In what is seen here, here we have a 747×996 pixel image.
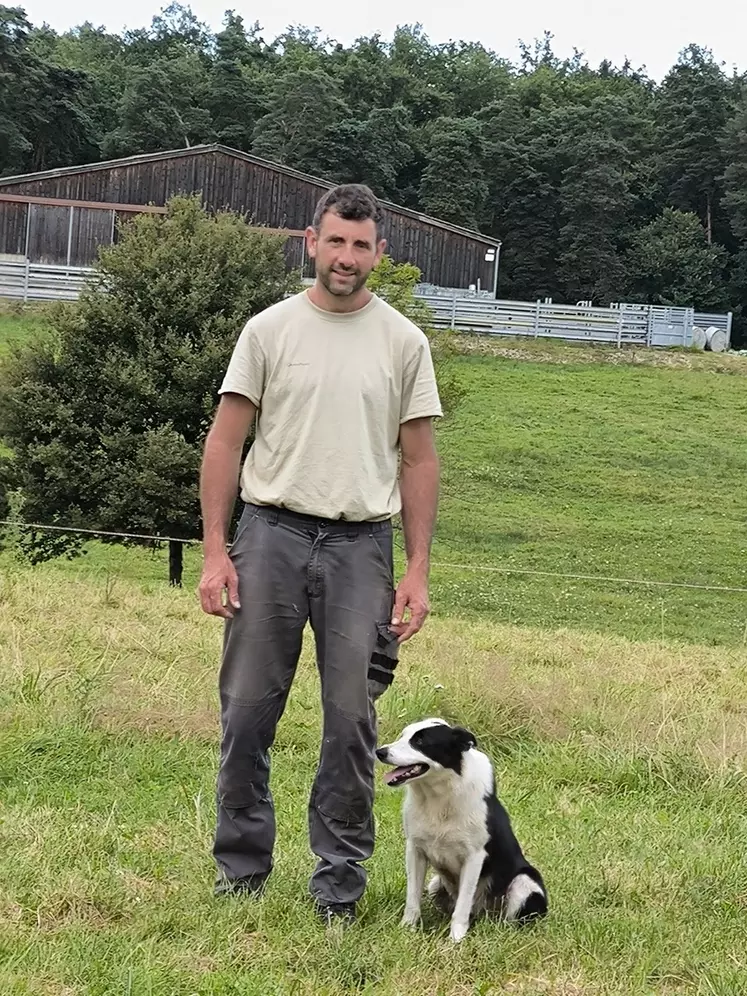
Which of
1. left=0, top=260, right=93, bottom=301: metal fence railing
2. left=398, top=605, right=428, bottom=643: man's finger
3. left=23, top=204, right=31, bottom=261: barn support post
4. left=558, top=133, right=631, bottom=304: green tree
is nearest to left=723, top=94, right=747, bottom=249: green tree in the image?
left=558, top=133, right=631, bottom=304: green tree

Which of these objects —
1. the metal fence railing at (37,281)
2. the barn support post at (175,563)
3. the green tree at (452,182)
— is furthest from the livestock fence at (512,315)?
the green tree at (452,182)

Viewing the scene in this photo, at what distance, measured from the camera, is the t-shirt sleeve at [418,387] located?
12.5 feet

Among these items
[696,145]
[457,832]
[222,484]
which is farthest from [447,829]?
[696,145]

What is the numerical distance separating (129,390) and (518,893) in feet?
40.9

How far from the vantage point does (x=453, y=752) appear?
4.00 m

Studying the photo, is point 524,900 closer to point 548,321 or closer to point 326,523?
point 326,523

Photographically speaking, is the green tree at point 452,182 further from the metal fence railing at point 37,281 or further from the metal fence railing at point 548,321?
the metal fence railing at point 37,281

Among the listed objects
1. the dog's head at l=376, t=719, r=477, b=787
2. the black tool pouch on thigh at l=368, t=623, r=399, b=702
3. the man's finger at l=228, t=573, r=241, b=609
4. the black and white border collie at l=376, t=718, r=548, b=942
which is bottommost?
the black and white border collie at l=376, t=718, r=548, b=942

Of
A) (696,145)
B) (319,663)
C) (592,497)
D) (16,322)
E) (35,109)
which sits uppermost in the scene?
(696,145)

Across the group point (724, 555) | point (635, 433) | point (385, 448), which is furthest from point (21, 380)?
point (635, 433)

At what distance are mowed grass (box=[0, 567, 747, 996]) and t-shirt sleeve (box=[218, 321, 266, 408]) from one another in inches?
63.1

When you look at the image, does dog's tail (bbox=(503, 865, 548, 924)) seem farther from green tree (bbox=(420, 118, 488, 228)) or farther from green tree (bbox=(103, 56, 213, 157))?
green tree (bbox=(103, 56, 213, 157))

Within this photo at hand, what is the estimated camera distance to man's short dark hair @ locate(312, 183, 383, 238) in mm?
3684

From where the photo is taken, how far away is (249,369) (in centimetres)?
376
